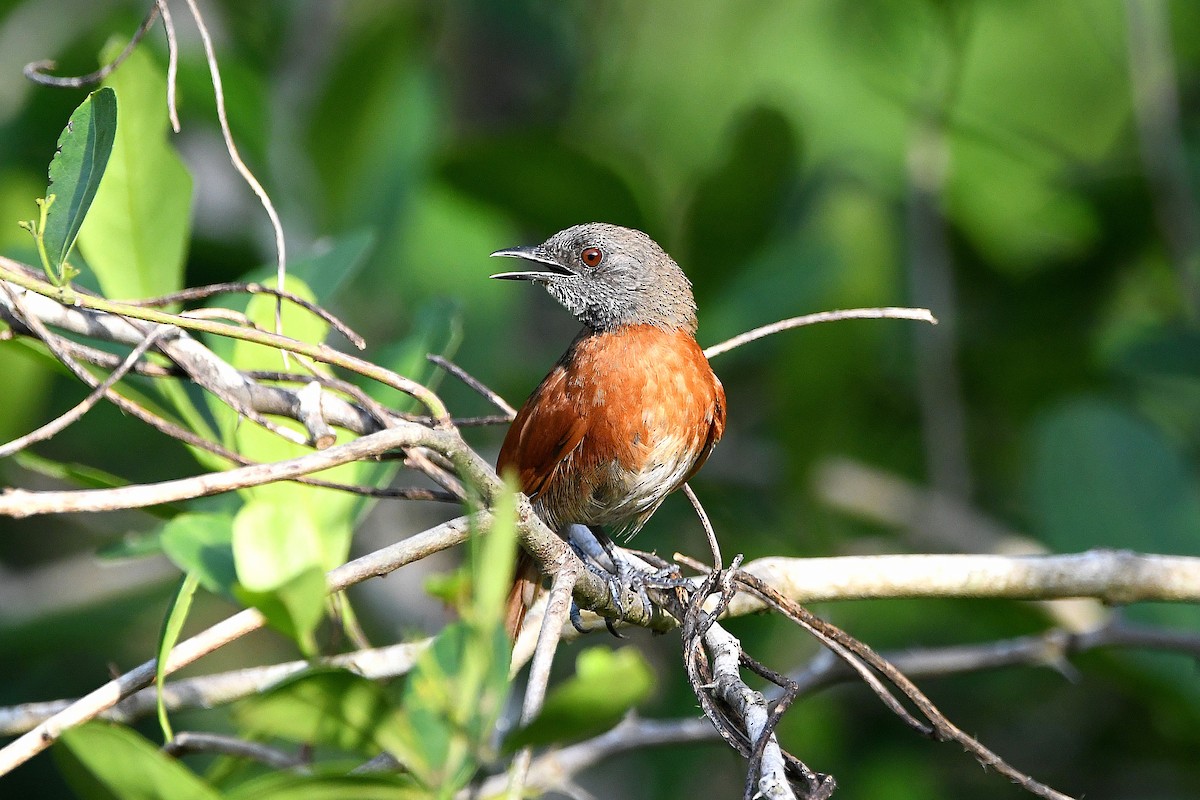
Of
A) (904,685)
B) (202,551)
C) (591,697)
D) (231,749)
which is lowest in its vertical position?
(231,749)

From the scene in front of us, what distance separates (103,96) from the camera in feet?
6.25

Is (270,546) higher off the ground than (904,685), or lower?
lower

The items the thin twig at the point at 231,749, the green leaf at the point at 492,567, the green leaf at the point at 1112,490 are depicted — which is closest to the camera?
the green leaf at the point at 492,567

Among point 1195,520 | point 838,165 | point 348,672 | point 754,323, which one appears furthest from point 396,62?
point 348,672

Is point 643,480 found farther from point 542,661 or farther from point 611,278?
point 542,661

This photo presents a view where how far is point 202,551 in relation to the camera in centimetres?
203

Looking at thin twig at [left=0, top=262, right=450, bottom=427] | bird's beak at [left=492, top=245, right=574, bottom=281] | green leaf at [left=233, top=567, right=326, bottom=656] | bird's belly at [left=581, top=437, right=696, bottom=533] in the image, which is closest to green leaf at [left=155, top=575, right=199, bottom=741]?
green leaf at [left=233, top=567, right=326, bottom=656]

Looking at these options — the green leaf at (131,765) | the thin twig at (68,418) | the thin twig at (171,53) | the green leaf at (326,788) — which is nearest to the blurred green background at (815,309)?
the thin twig at (171,53)

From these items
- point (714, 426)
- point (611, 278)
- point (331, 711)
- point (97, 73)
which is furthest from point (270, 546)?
point (611, 278)

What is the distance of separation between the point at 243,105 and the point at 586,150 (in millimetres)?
1402

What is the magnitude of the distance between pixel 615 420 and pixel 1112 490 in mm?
2157

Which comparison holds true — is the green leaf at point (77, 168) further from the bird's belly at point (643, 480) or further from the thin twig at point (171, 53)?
the bird's belly at point (643, 480)

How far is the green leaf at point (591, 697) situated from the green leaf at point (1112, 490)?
3390 millimetres

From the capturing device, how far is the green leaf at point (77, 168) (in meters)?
1.91
